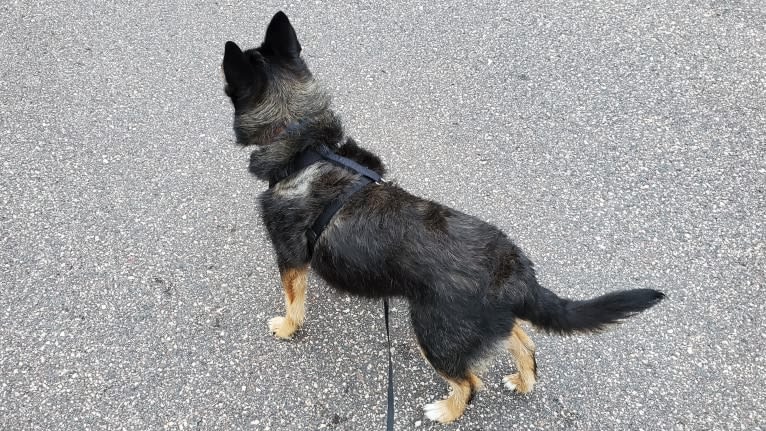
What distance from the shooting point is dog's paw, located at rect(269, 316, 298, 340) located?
11.1 ft

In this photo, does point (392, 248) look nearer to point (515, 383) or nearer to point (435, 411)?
point (435, 411)

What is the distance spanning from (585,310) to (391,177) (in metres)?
2.10

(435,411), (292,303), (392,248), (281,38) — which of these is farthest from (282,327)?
(281,38)

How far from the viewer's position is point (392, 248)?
2580 mm

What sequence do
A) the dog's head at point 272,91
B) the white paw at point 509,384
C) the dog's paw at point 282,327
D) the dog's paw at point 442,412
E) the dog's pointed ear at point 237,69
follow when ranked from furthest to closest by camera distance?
the dog's paw at point 282,327 → the white paw at point 509,384 → the dog's paw at point 442,412 → the dog's head at point 272,91 → the dog's pointed ear at point 237,69

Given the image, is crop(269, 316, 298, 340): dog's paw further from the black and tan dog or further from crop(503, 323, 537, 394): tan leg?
crop(503, 323, 537, 394): tan leg

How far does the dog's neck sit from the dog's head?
0.03m

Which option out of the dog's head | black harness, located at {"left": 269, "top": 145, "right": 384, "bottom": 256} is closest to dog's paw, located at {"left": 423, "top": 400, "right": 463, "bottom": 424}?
black harness, located at {"left": 269, "top": 145, "right": 384, "bottom": 256}

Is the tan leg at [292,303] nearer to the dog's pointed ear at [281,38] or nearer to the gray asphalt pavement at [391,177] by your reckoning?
the gray asphalt pavement at [391,177]

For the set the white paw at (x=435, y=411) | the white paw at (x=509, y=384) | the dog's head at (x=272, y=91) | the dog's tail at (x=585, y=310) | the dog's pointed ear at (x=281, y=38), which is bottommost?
the white paw at (x=435, y=411)

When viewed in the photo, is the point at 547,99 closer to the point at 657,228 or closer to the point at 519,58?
the point at 519,58

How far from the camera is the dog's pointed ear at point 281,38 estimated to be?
296cm

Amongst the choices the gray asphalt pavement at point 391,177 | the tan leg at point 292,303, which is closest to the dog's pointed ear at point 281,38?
the tan leg at point 292,303

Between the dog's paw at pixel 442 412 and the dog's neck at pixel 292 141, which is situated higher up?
the dog's neck at pixel 292 141
